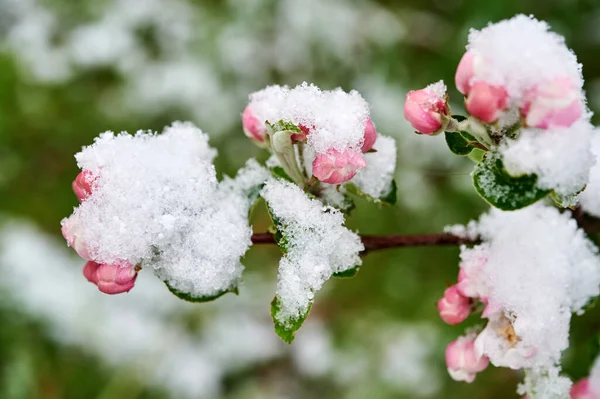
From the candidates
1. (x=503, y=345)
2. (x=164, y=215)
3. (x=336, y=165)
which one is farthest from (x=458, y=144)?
(x=164, y=215)

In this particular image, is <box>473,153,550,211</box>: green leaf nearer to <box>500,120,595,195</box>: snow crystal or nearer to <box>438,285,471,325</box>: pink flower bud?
<box>500,120,595,195</box>: snow crystal

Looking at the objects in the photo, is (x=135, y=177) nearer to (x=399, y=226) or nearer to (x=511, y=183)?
(x=511, y=183)

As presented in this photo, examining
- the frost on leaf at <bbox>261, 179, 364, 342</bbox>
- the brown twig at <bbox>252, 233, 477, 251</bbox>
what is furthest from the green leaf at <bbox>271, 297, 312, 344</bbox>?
the brown twig at <bbox>252, 233, 477, 251</bbox>

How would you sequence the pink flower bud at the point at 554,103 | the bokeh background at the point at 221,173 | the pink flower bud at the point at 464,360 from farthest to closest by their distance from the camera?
the bokeh background at the point at 221,173 → the pink flower bud at the point at 464,360 → the pink flower bud at the point at 554,103

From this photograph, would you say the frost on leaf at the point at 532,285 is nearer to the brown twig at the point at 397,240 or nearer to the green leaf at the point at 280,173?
the brown twig at the point at 397,240

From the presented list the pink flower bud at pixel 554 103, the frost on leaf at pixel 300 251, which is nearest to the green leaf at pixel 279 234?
the frost on leaf at pixel 300 251

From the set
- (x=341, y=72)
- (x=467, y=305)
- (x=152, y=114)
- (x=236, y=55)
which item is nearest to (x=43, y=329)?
(x=152, y=114)
